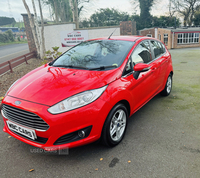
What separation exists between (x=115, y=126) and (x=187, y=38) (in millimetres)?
35866

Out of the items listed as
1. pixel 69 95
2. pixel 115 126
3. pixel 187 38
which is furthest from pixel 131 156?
pixel 187 38

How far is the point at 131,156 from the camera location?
8.45ft

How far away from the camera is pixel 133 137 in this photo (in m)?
3.06

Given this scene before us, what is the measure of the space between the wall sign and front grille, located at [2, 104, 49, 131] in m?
9.96

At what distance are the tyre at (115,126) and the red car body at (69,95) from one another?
0.26ft

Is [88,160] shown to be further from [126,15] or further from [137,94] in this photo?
[126,15]

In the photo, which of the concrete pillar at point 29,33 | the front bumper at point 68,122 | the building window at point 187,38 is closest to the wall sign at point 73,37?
the concrete pillar at point 29,33

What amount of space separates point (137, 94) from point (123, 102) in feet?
1.57

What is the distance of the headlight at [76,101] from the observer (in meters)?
2.20

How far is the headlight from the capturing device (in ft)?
7.21

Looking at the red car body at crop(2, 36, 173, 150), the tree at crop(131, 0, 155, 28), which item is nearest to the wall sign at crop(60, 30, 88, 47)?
the red car body at crop(2, 36, 173, 150)

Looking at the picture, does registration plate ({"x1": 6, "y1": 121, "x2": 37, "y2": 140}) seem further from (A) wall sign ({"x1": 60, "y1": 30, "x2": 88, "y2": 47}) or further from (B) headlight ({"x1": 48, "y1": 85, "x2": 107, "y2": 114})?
(A) wall sign ({"x1": 60, "y1": 30, "x2": 88, "y2": 47})

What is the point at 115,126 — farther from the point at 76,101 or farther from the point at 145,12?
the point at 145,12

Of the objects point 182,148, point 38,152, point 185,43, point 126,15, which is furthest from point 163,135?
point 126,15
